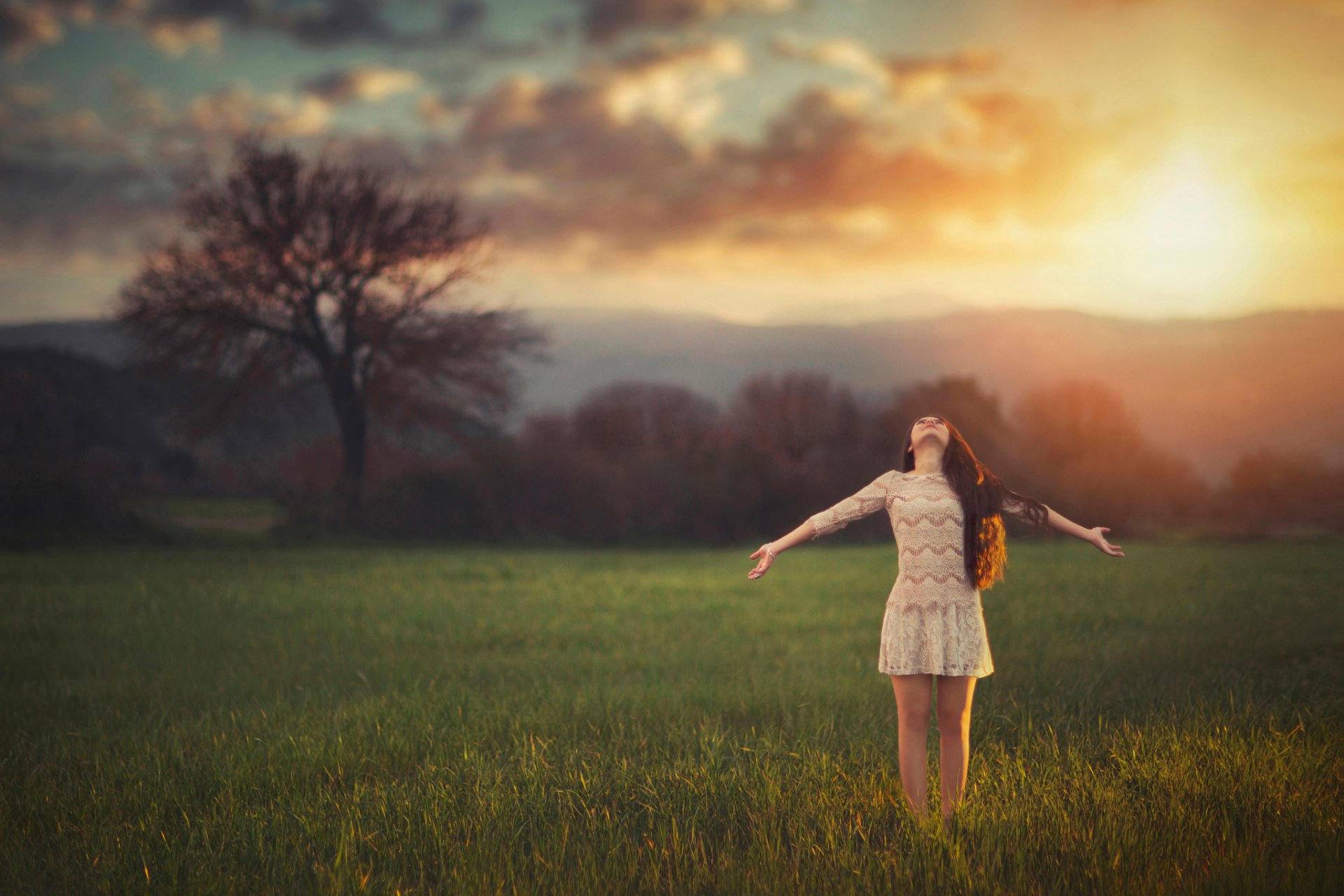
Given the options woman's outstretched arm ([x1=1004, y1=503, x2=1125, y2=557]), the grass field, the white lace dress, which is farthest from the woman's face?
the grass field

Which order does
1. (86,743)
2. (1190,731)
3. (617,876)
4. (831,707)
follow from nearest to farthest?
(617,876), (1190,731), (86,743), (831,707)

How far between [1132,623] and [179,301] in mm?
30573

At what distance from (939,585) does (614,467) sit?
2990 cm

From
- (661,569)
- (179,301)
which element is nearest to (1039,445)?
(661,569)

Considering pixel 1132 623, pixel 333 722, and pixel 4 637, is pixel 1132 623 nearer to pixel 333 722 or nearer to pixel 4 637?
pixel 333 722

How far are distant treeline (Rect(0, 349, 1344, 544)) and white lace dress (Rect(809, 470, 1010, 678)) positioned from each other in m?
28.1

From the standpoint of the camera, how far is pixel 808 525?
16.8 ft

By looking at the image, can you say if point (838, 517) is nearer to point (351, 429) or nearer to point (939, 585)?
point (939, 585)

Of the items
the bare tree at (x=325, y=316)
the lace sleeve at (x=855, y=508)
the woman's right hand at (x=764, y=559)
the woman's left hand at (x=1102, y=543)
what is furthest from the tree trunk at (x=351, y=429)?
the woman's left hand at (x=1102, y=543)

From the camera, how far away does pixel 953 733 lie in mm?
4992

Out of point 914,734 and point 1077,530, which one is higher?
point 1077,530

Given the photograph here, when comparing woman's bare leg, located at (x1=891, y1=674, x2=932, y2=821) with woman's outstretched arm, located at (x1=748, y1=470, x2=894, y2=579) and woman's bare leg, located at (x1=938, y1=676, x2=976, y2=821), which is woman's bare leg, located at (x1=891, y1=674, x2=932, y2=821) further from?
woman's outstretched arm, located at (x1=748, y1=470, x2=894, y2=579)

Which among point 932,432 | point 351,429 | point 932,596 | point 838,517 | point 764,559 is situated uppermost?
point 351,429

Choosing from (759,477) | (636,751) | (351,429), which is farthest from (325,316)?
(636,751)
